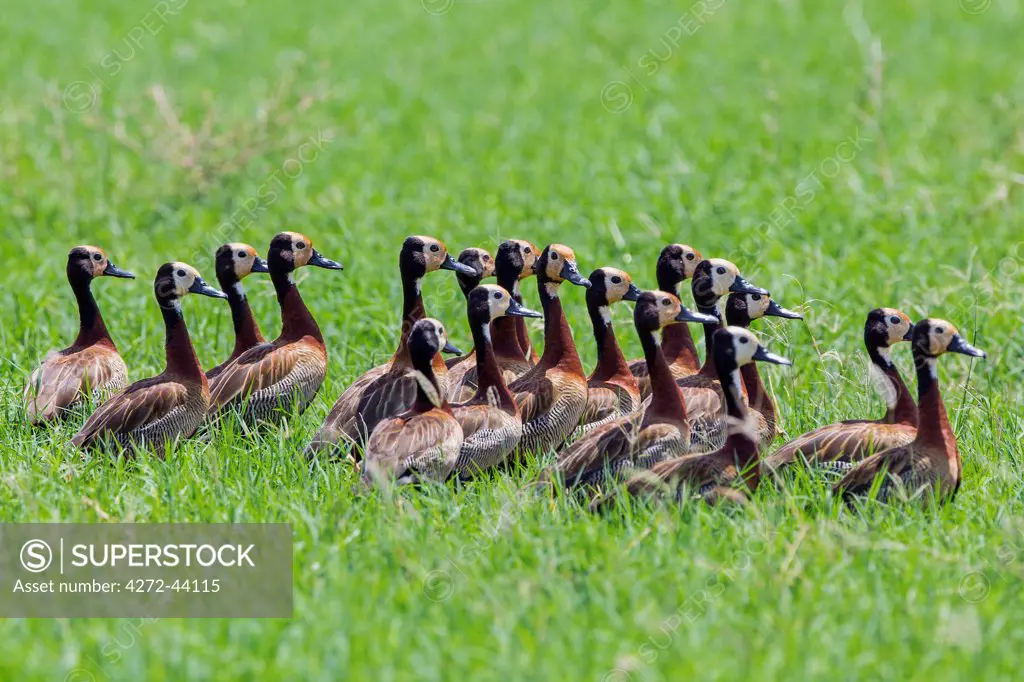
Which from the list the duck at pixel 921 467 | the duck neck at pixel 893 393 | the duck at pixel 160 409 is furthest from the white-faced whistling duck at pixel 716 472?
the duck at pixel 160 409

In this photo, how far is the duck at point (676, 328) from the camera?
29.5 ft

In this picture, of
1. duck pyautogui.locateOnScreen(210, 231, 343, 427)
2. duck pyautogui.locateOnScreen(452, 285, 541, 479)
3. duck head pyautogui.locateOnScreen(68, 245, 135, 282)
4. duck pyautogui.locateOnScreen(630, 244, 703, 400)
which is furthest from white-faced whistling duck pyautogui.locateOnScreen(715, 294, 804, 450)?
duck head pyautogui.locateOnScreen(68, 245, 135, 282)

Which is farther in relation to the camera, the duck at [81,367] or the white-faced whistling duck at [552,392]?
the duck at [81,367]

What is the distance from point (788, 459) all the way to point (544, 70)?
12.9 m

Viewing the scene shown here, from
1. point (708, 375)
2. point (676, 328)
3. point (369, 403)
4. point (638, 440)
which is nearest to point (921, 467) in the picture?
point (638, 440)

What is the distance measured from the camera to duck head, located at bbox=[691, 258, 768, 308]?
28.4 feet

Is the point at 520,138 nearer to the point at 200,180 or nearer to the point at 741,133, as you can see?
the point at 741,133

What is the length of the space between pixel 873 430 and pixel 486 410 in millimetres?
1914

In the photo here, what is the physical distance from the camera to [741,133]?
16625 mm

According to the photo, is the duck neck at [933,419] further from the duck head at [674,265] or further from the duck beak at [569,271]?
the duck beak at [569,271]

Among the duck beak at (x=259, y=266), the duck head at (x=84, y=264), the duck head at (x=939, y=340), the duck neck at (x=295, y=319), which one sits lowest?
the duck head at (x=939, y=340)

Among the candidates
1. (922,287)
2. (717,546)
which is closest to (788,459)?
(717,546)

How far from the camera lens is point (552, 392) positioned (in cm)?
832

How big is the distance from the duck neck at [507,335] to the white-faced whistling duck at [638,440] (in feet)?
4.04
